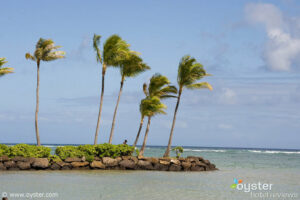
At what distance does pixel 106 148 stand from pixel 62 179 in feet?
23.1

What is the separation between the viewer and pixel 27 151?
91.1 ft

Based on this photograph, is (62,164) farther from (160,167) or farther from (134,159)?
(160,167)

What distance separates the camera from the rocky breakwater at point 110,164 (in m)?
27.2

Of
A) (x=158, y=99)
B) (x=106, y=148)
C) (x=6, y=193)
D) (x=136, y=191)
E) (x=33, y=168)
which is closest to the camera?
(x=6, y=193)

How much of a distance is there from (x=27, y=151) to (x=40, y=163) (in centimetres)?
130

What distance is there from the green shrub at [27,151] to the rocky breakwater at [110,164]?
350 millimetres

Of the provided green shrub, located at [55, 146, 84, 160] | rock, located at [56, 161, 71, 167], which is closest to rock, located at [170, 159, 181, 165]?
green shrub, located at [55, 146, 84, 160]

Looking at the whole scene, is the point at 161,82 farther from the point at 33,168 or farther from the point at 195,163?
the point at 33,168

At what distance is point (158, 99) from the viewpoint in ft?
110

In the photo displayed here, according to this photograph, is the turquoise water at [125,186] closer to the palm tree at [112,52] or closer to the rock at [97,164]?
the rock at [97,164]

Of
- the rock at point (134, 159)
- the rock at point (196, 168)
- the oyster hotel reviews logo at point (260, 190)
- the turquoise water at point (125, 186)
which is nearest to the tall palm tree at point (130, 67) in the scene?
the rock at point (134, 159)

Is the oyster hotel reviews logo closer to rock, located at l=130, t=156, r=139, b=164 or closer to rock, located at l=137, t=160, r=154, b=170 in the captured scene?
rock, located at l=137, t=160, r=154, b=170

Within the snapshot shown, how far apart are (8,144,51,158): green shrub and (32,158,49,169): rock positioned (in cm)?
63

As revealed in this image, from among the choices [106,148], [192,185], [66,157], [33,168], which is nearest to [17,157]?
[33,168]
